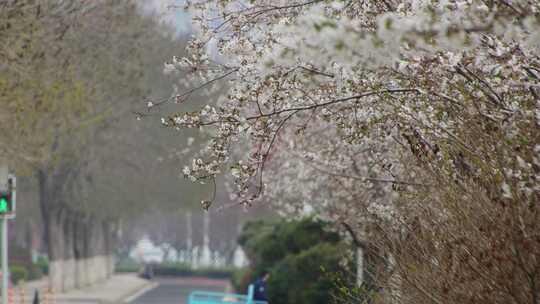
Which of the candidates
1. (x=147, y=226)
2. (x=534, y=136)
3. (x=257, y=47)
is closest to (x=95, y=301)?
(x=257, y=47)

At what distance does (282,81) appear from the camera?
11.2 metres

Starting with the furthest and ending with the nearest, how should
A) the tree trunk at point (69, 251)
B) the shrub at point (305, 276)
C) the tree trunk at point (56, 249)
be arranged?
the tree trunk at point (69, 251) < the tree trunk at point (56, 249) < the shrub at point (305, 276)

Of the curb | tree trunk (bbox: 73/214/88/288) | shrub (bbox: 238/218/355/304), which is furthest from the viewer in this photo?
tree trunk (bbox: 73/214/88/288)

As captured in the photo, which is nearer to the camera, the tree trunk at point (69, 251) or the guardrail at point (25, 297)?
the guardrail at point (25, 297)

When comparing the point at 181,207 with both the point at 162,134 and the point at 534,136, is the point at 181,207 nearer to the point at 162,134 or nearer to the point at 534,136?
the point at 162,134

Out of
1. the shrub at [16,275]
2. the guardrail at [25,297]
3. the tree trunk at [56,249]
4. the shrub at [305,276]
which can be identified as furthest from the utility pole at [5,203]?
the shrub at [16,275]

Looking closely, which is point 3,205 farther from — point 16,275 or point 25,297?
point 16,275

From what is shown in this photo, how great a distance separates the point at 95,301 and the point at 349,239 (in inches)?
844

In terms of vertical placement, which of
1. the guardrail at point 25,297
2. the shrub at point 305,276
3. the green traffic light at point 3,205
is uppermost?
the green traffic light at point 3,205

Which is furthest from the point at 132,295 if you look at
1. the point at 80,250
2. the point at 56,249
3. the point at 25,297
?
the point at 25,297

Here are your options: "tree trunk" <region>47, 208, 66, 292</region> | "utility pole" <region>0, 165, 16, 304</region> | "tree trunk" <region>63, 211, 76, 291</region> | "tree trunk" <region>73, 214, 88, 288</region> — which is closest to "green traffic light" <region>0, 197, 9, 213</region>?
"utility pole" <region>0, 165, 16, 304</region>

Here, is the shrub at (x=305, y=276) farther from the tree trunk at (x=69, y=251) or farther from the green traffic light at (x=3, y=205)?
the tree trunk at (x=69, y=251)

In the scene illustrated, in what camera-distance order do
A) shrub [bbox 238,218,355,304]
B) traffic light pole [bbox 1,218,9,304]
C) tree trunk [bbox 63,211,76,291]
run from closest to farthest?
traffic light pole [bbox 1,218,9,304], shrub [bbox 238,218,355,304], tree trunk [bbox 63,211,76,291]

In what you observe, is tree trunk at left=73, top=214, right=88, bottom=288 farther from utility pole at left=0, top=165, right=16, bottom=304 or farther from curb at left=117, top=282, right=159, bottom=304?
utility pole at left=0, top=165, right=16, bottom=304
